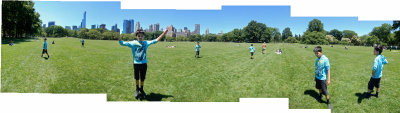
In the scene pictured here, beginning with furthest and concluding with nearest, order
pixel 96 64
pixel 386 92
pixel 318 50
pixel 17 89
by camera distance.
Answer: pixel 96 64, pixel 17 89, pixel 386 92, pixel 318 50

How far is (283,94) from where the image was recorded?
361 centimetres

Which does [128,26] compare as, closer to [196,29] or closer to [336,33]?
[196,29]

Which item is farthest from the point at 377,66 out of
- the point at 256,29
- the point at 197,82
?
the point at 197,82

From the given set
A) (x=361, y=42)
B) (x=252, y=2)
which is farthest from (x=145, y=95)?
(x=361, y=42)

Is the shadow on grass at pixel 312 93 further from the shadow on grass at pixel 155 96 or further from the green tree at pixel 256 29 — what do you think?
the shadow on grass at pixel 155 96

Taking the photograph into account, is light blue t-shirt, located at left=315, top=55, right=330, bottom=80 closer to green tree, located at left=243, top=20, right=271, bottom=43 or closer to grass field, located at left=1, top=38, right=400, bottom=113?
grass field, located at left=1, top=38, right=400, bottom=113

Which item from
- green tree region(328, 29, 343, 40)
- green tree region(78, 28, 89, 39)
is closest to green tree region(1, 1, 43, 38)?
green tree region(78, 28, 89, 39)

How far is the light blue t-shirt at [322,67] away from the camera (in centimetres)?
283

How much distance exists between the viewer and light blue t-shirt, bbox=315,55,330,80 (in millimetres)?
2831

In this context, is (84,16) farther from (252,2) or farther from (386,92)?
(386,92)

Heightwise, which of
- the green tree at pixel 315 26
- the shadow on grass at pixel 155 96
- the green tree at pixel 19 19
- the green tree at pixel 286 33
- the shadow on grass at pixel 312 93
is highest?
the green tree at pixel 19 19

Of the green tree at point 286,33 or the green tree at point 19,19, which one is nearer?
the green tree at point 286,33

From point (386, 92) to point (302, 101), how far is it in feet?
7.07

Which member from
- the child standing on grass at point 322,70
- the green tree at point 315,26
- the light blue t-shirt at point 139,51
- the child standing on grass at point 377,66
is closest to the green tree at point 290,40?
the green tree at point 315,26
